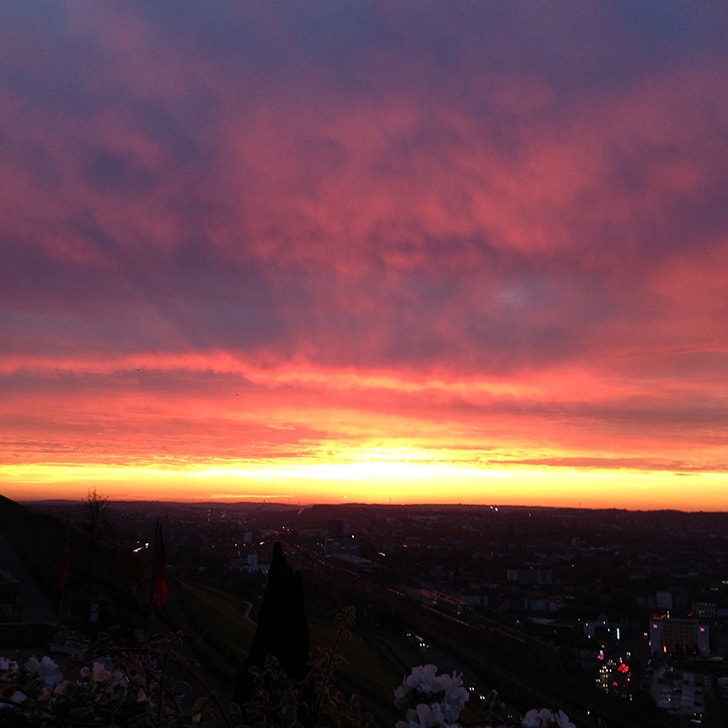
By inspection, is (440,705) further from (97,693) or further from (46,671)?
(46,671)

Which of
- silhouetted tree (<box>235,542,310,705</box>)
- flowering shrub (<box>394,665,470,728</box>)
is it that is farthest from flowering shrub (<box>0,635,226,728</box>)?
silhouetted tree (<box>235,542,310,705</box>)

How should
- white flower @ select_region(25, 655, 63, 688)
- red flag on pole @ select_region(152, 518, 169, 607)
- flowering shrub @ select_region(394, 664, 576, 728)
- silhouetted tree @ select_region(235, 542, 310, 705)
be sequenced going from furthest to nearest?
1. red flag on pole @ select_region(152, 518, 169, 607)
2. silhouetted tree @ select_region(235, 542, 310, 705)
3. white flower @ select_region(25, 655, 63, 688)
4. flowering shrub @ select_region(394, 664, 576, 728)

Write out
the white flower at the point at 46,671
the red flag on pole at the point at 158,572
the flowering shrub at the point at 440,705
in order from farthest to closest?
the red flag on pole at the point at 158,572
the white flower at the point at 46,671
the flowering shrub at the point at 440,705

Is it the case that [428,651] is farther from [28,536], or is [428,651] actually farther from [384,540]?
[384,540]

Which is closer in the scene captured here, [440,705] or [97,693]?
[440,705]

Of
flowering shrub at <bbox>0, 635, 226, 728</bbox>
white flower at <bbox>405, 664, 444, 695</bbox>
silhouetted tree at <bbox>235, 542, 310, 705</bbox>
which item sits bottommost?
silhouetted tree at <bbox>235, 542, 310, 705</bbox>

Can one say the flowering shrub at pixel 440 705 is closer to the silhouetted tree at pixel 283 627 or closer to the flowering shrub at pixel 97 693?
the flowering shrub at pixel 97 693

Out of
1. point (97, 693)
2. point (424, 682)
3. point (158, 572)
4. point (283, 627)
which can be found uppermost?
point (424, 682)

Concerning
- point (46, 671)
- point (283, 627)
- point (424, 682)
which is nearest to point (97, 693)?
point (46, 671)

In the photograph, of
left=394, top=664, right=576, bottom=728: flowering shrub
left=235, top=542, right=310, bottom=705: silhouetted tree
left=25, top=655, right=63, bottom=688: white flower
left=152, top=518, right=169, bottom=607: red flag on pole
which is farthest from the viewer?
left=152, top=518, right=169, bottom=607: red flag on pole

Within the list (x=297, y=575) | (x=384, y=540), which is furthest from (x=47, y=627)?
(x=384, y=540)

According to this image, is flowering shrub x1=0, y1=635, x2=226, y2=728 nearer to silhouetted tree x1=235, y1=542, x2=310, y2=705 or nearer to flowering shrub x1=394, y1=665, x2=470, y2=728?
flowering shrub x1=394, y1=665, x2=470, y2=728

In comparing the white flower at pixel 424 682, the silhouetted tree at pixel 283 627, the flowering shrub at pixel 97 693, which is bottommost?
the silhouetted tree at pixel 283 627

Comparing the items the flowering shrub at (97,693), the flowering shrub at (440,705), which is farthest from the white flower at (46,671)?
the flowering shrub at (440,705)
